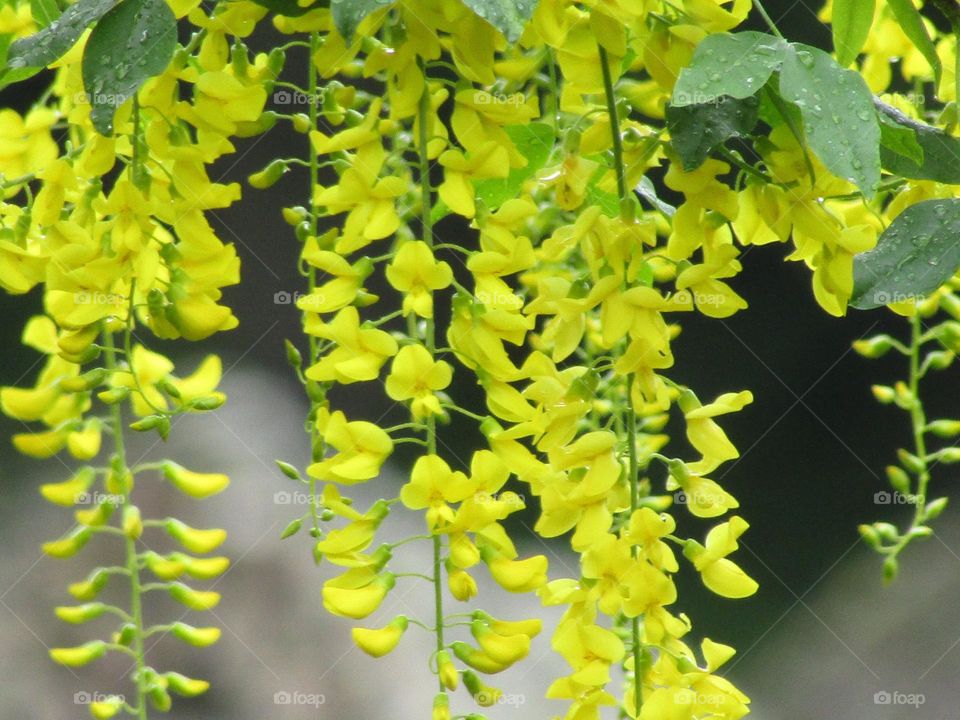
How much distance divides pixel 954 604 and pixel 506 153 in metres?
1.33

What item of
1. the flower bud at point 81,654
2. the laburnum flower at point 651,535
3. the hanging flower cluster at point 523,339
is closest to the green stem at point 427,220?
the hanging flower cluster at point 523,339

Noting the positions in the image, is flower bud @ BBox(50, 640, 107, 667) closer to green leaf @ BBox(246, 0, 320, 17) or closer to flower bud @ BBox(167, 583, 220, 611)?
flower bud @ BBox(167, 583, 220, 611)

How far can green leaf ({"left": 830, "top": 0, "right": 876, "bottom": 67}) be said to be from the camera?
0.62m

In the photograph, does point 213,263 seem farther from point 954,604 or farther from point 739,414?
point 954,604

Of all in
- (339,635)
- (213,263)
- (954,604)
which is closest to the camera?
(213,263)

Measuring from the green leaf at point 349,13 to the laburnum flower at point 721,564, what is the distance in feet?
1.05

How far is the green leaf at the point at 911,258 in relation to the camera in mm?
558

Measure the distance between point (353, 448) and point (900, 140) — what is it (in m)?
0.31

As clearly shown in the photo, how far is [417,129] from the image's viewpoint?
61 cm

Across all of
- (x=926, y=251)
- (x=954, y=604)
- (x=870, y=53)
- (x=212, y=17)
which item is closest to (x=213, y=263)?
(x=212, y=17)

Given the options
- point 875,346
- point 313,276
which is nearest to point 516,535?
point 875,346

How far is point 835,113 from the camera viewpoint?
0.50 m

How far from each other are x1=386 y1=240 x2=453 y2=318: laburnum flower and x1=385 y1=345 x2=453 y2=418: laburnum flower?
0.02 meters

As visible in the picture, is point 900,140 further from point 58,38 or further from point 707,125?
point 58,38
